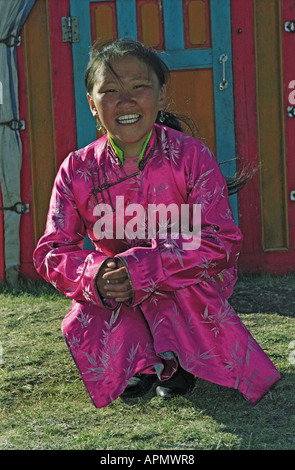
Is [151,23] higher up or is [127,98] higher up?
[151,23]

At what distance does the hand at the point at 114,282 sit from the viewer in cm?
216

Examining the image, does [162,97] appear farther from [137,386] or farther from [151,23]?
[151,23]

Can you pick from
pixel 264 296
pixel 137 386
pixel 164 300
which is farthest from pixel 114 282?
pixel 264 296

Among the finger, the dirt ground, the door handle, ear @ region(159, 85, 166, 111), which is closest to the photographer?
the finger

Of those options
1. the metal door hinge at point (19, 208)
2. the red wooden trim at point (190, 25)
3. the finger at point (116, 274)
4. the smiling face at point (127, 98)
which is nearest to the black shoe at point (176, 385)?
the finger at point (116, 274)

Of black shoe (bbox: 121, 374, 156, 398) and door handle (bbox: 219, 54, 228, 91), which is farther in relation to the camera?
door handle (bbox: 219, 54, 228, 91)

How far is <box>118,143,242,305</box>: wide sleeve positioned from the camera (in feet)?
7.11

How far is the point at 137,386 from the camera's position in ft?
7.90

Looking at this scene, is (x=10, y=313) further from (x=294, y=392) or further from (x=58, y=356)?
(x=294, y=392)

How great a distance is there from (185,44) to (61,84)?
0.84 meters

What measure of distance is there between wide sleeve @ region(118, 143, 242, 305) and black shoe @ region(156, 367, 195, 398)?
1.18 feet

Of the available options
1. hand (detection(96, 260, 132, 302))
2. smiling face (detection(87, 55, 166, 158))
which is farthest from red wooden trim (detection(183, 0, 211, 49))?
hand (detection(96, 260, 132, 302))

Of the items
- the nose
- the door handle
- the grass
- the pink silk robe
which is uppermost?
the door handle

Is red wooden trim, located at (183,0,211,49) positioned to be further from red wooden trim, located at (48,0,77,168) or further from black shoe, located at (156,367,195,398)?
black shoe, located at (156,367,195,398)
